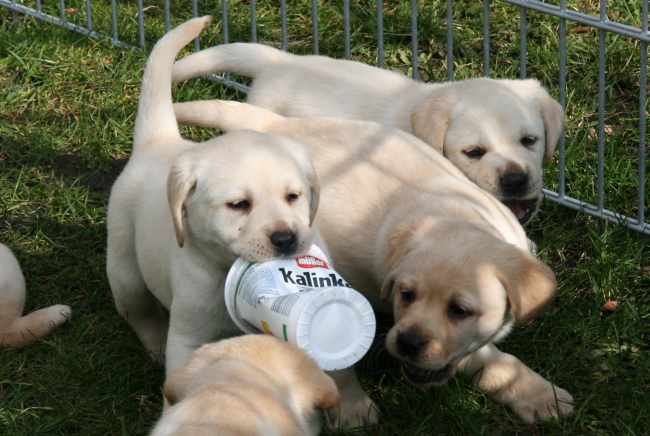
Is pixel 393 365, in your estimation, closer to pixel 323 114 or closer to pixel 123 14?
pixel 323 114

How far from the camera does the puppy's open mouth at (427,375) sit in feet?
10.5

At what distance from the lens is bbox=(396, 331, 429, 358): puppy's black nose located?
10.0 ft

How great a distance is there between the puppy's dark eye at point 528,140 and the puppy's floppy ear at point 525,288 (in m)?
1.30

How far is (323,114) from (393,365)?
1568 millimetres

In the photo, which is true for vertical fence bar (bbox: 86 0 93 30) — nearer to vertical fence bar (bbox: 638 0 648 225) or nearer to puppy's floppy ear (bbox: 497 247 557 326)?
vertical fence bar (bbox: 638 0 648 225)

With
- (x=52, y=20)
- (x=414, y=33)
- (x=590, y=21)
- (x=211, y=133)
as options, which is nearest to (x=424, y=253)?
(x=590, y=21)

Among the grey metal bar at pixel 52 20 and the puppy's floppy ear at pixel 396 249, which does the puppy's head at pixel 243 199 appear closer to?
the puppy's floppy ear at pixel 396 249

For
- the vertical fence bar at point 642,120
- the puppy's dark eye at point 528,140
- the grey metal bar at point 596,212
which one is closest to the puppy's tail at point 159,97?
the puppy's dark eye at point 528,140

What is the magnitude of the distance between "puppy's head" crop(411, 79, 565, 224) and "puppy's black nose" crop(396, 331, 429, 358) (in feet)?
4.21

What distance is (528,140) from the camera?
14.0 feet

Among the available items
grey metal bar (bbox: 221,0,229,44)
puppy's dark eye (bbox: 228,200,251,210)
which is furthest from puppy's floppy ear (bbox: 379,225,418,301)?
grey metal bar (bbox: 221,0,229,44)

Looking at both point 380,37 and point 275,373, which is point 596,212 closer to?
point 380,37

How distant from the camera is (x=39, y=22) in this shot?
6.08 meters

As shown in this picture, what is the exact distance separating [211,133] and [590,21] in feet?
7.51
